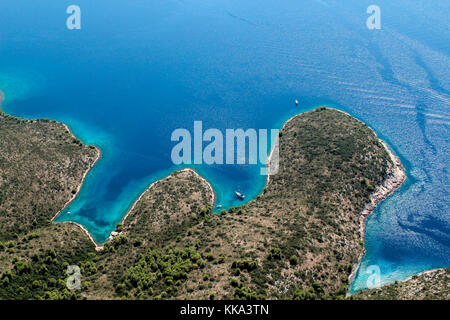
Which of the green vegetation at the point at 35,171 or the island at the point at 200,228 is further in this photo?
the green vegetation at the point at 35,171

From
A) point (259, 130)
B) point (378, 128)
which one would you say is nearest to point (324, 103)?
point (378, 128)

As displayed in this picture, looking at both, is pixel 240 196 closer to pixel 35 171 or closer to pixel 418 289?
pixel 418 289

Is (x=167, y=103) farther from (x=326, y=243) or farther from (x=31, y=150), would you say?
(x=326, y=243)

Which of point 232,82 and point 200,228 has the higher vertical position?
point 232,82

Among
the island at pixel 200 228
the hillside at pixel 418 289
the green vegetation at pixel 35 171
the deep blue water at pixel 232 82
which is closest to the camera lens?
the hillside at pixel 418 289

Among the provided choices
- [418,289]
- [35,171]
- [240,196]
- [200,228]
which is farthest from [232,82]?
[418,289]

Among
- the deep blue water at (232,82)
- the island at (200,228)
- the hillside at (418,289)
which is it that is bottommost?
the hillside at (418,289)

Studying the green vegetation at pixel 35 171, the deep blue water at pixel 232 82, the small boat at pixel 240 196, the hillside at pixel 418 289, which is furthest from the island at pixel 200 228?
the deep blue water at pixel 232 82

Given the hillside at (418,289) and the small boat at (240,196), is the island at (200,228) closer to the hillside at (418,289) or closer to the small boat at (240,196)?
the hillside at (418,289)
